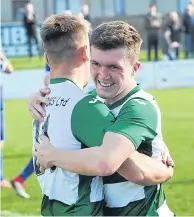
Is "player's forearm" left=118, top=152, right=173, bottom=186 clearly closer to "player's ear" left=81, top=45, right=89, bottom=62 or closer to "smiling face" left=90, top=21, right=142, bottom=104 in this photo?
"smiling face" left=90, top=21, right=142, bottom=104

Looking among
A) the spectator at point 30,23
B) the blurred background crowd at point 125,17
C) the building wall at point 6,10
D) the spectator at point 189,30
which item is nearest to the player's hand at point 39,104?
the blurred background crowd at point 125,17

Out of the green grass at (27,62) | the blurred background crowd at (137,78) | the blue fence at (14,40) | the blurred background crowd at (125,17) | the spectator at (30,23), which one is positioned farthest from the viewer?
the blue fence at (14,40)

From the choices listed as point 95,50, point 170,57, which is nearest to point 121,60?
point 95,50

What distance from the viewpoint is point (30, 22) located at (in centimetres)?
2911

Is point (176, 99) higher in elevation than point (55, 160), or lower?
lower

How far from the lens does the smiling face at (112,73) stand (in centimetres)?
301

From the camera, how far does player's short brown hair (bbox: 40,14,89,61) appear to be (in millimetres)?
3102

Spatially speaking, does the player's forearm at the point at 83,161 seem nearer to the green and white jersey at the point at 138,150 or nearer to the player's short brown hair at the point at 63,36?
the green and white jersey at the point at 138,150

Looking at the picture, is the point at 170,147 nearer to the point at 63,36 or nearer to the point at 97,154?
the point at 63,36

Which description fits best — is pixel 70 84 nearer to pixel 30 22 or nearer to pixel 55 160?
pixel 55 160

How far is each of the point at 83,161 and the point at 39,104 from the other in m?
0.49

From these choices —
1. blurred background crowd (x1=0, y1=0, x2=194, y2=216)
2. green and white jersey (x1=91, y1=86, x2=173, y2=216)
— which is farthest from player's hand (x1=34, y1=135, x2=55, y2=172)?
blurred background crowd (x1=0, y1=0, x2=194, y2=216)

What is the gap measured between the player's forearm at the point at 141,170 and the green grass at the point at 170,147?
3.93m

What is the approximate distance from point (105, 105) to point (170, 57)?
2461 cm
